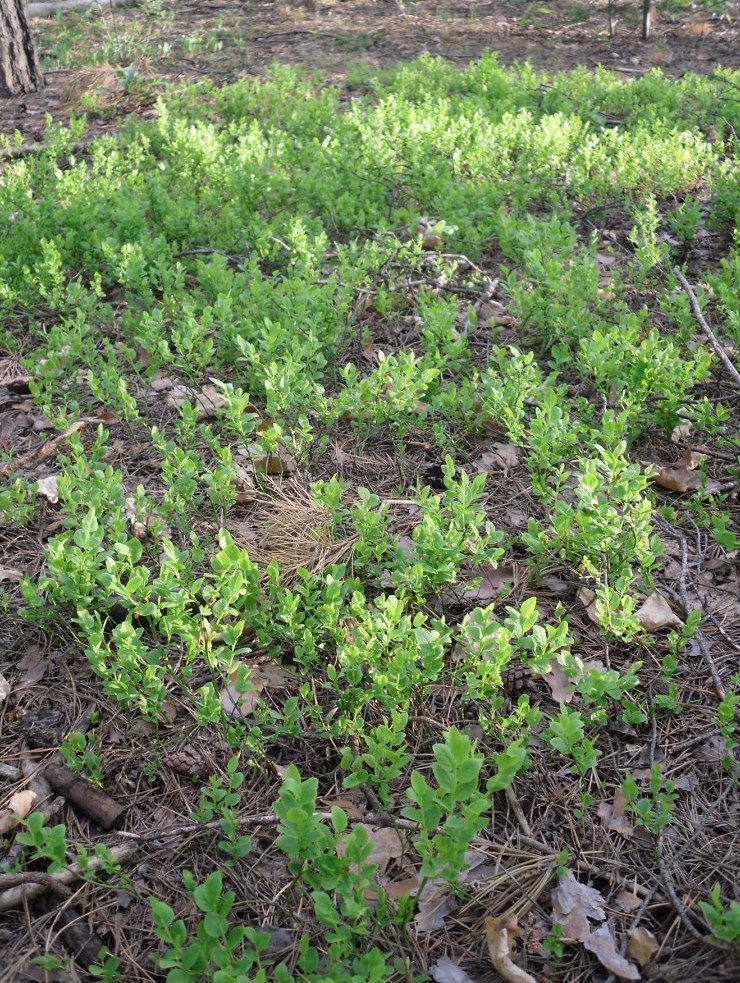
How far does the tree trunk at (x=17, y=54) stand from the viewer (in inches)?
349

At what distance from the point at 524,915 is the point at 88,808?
4.04 feet

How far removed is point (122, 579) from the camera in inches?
114

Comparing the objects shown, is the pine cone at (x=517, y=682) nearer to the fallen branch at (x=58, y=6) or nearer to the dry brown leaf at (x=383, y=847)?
the dry brown leaf at (x=383, y=847)

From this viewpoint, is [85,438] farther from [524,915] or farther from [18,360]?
[524,915]

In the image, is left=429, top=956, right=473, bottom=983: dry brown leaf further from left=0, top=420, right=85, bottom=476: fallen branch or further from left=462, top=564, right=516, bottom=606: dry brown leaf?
left=0, top=420, right=85, bottom=476: fallen branch

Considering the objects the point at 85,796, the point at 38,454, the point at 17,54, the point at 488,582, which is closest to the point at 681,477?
the point at 488,582

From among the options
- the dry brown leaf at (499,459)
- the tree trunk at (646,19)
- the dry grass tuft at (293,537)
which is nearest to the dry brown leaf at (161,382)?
the dry grass tuft at (293,537)

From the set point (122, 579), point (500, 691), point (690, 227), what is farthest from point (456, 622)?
point (690, 227)

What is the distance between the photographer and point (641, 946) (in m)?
1.92

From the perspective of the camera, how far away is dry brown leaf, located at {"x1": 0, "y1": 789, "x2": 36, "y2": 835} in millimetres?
2219

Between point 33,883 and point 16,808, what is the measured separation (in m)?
0.27

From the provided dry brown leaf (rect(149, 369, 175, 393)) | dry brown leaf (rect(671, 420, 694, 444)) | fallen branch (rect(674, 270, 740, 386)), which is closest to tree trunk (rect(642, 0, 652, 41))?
fallen branch (rect(674, 270, 740, 386))

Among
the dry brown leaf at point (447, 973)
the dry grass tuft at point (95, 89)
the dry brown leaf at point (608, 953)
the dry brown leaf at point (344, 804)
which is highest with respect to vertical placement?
the dry grass tuft at point (95, 89)

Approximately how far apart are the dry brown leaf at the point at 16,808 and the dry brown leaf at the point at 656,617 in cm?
199
